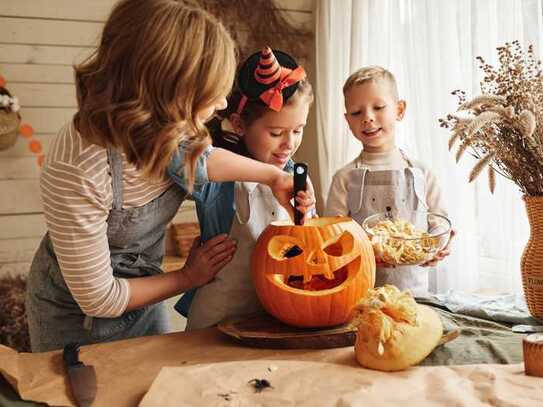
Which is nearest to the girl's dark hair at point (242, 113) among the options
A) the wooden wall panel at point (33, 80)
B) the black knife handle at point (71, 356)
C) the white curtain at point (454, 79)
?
the black knife handle at point (71, 356)

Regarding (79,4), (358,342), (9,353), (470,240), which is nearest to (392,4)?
(470,240)

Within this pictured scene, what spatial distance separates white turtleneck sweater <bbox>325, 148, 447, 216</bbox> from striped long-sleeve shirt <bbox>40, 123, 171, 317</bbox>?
37.6 inches

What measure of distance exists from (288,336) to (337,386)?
24 centimetres

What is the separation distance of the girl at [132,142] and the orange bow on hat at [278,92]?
0.22 metres

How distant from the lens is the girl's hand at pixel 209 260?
53.6 inches

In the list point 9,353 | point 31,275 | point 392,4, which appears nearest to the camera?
point 9,353

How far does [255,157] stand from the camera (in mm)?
1545

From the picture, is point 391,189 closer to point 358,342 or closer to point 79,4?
point 358,342

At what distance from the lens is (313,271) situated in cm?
124

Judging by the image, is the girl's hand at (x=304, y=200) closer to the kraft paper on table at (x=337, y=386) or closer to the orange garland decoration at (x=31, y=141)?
the kraft paper on table at (x=337, y=386)

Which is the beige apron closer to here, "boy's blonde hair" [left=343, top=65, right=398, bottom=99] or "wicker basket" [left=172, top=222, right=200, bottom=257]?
"boy's blonde hair" [left=343, top=65, right=398, bottom=99]

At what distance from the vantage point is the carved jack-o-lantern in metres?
1.24

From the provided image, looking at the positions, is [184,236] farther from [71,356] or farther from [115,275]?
[71,356]

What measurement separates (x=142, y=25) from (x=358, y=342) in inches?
25.6
